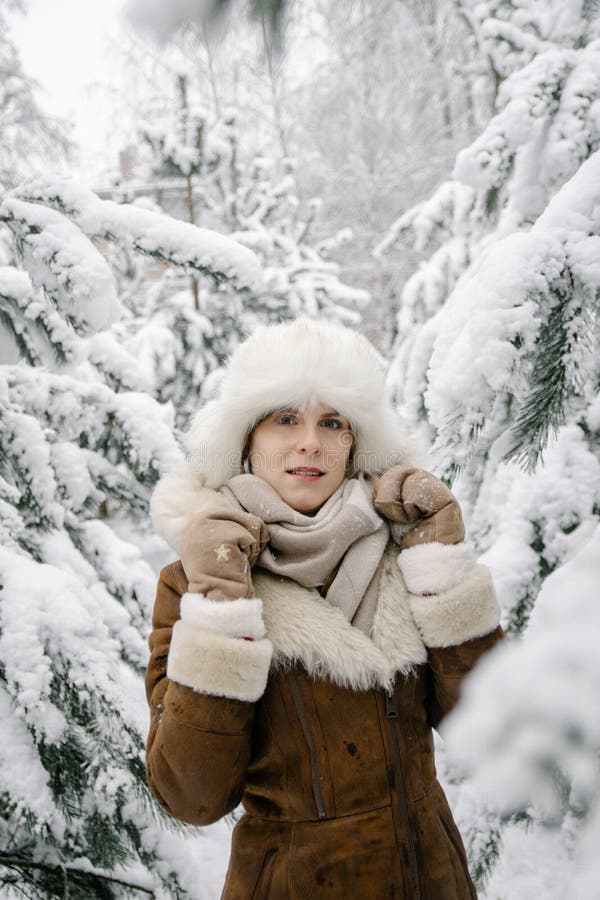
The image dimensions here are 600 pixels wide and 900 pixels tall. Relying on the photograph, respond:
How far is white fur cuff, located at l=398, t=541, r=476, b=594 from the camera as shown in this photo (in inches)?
55.7

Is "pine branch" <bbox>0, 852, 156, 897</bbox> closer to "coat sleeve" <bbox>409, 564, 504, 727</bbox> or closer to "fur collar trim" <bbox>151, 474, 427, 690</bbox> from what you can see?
"fur collar trim" <bbox>151, 474, 427, 690</bbox>

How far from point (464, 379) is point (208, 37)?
62cm

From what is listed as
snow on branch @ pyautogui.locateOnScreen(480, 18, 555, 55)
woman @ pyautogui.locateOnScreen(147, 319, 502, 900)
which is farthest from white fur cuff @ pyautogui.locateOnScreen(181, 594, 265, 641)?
snow on branch @ pyautogui.locateOnScreen(480, 18, 555, 55)

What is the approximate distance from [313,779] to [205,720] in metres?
0.28

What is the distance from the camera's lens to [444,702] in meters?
1.44

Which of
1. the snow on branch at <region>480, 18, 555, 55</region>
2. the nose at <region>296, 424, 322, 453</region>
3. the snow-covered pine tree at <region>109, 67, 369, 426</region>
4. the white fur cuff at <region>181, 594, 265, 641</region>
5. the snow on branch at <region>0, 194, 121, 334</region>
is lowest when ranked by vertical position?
the snow-covered pine tree at <region>109, 67, 369, 426</region>

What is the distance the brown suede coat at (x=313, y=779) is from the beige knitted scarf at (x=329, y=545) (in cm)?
19

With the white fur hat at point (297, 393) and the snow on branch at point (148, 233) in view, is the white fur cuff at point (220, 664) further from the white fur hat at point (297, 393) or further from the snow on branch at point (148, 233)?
the snow on branch at point (148, 233)

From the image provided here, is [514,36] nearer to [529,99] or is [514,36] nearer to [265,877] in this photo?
[529,99]

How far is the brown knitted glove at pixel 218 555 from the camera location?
4.16 ft

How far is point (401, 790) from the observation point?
4.40 feet

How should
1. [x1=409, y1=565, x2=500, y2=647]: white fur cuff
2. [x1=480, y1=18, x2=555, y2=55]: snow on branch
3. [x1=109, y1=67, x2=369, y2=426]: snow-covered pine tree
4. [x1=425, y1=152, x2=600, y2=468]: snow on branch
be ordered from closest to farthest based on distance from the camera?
[x1=425, y1=152, x2=600, y2=468]: snow on branch < [x1=409, y1=565, x2=500, y2=647]: white fur cuff < [x1=480, y1=18, x2=555, y2=55]: snow on branch < [x1=109, y1=67, x2=369, y2=426]: snow-covered pine tree

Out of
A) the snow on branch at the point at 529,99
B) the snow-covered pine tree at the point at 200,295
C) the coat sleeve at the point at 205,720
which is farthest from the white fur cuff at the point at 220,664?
the snow-covered pine tree at the point at 200,295

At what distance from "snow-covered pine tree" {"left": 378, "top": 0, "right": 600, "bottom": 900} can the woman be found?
0.25m
